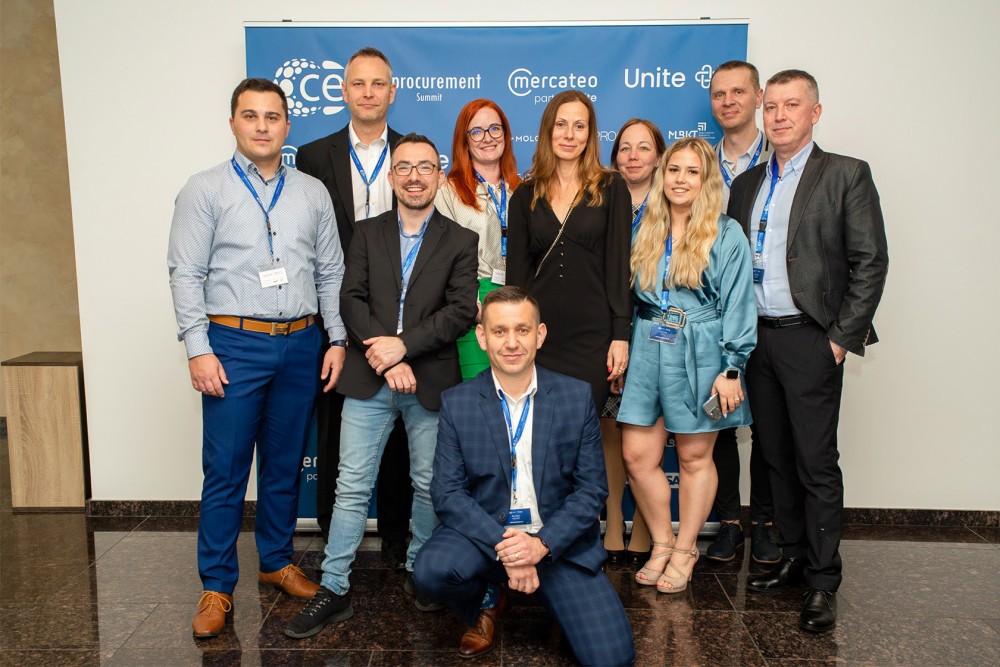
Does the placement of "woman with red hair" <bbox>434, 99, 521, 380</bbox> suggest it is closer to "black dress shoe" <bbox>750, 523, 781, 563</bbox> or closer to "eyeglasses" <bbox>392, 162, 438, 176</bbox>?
"eyeglasses" <bbox>392, 162, 438, 176</bbox>

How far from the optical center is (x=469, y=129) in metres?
3.28

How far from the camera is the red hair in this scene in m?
3.26

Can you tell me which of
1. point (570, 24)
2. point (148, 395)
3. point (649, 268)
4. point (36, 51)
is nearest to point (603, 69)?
point (570, 24)

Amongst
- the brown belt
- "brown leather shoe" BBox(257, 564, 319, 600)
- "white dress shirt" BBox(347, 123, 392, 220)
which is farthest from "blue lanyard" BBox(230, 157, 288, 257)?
"brown leather shoe" BBox(257, 564, 319, 600)

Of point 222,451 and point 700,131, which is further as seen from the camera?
point 700,131

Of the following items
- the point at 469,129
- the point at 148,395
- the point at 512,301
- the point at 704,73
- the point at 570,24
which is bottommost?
the point at 148,395

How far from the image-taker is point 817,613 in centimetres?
292

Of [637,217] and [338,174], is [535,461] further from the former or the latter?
[338,174]

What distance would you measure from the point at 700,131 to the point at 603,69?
0.55 m

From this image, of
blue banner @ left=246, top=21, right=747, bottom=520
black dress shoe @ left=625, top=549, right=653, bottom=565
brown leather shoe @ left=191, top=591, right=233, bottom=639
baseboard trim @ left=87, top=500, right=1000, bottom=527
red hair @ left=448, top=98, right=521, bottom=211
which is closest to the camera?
brown leather shoe @ left=191, top=591, right=233, bottom=639

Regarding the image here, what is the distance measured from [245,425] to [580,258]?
1.38 meters

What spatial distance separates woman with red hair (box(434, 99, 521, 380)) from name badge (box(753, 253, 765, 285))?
0.98m

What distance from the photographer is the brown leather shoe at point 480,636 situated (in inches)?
107

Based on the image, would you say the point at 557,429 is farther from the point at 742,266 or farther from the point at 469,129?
the point at 469,129
